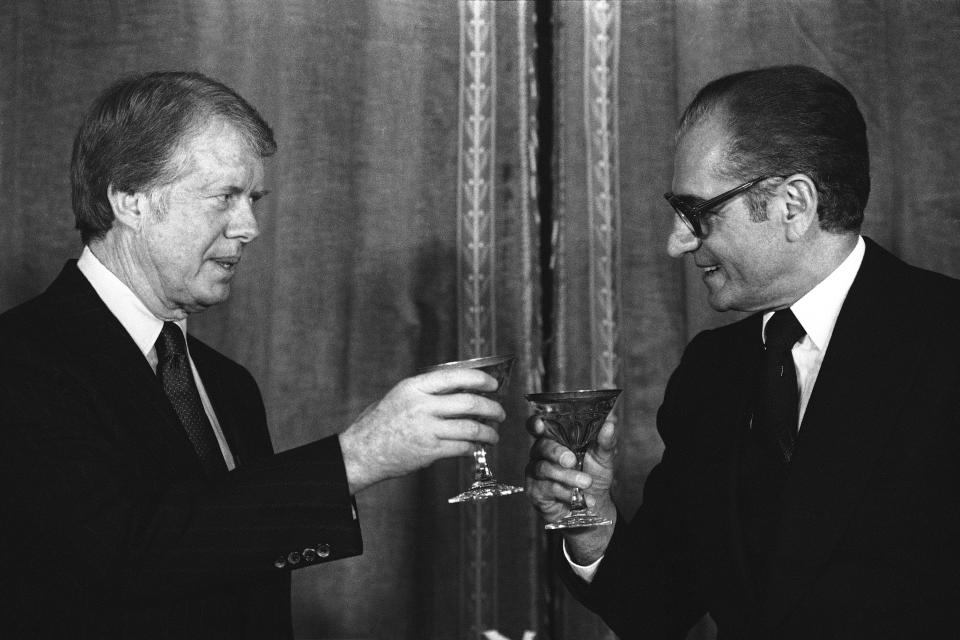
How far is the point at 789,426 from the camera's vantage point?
7.43 ft

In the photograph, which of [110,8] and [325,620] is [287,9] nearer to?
[110,8]

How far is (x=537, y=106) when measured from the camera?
338cm

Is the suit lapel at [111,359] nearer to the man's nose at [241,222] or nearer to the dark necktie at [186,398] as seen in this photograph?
the dark necktie at [186,398]

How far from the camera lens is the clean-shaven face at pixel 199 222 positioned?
2256 millimetres

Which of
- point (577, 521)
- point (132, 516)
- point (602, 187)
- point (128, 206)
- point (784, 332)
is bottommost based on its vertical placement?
point (577, 521)

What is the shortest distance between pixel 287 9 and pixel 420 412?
1927mm

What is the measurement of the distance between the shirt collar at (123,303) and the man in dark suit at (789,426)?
2.95ft

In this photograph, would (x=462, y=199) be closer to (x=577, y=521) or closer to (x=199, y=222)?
(x=199, y=222)

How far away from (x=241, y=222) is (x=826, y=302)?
1.32 metres

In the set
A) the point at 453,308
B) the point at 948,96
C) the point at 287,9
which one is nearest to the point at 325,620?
the point at 453,308

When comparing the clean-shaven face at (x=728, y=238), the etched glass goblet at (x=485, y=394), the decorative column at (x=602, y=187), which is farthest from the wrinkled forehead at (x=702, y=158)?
the decorative column at (x=602, y=187)

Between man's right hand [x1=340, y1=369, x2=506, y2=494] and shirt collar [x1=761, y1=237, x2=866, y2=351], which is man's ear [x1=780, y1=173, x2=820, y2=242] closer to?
shirt collar [x1=761, y1=237, x2=866, y2=351]

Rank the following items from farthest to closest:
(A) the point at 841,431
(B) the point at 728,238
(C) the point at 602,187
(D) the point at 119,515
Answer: (C) the point at 602,187 → (B) the point at 728,238 → (A) the point at 841,431 → (D) the point at 119,515

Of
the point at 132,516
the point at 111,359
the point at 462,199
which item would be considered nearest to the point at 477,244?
the point at 462,199
